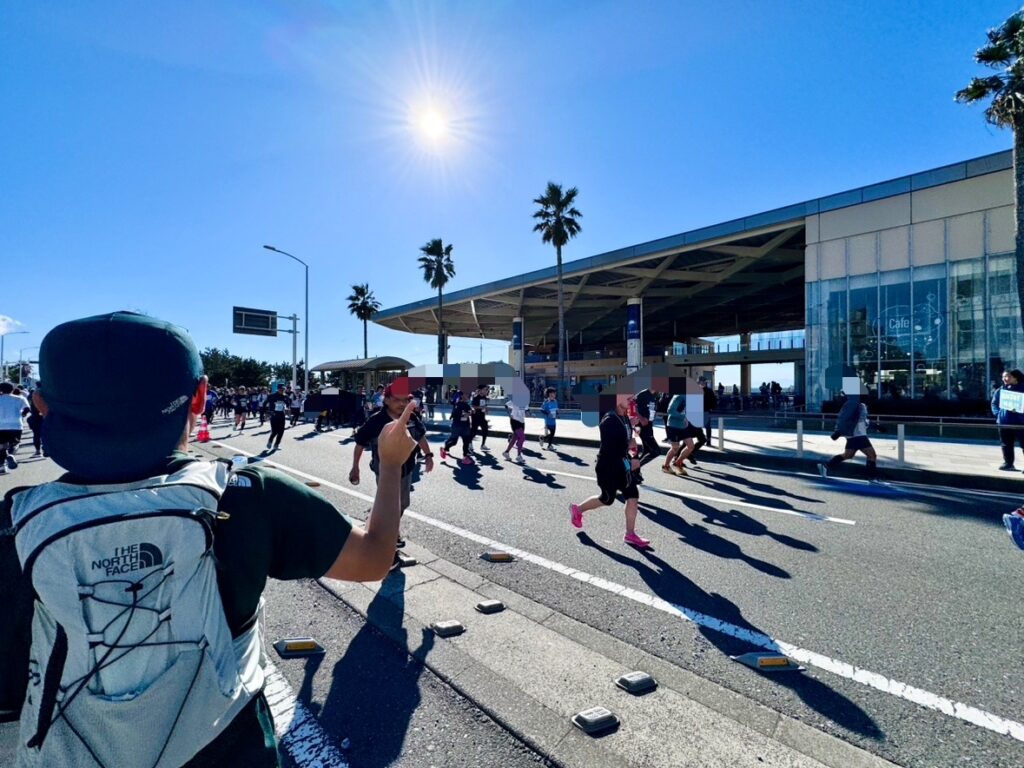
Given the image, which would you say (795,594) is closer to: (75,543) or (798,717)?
(798,717)

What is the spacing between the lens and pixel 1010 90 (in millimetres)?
15367

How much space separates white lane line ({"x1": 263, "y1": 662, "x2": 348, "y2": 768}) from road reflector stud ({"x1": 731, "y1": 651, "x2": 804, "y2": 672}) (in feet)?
7.23

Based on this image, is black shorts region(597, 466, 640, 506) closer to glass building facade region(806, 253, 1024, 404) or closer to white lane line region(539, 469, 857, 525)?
white lane line region(539, 469, 857, 525)

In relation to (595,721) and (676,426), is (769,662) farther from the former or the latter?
(676,426)

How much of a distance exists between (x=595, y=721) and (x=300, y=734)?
1.38 meters

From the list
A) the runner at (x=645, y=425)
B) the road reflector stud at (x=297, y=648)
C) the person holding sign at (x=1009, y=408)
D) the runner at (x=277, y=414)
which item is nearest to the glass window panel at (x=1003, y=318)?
the person holding sign at (x=1009, y=408)

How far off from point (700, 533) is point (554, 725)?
3.73 m

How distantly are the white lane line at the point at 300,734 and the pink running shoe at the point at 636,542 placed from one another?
341 centimetres

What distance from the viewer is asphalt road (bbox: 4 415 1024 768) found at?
2543mm

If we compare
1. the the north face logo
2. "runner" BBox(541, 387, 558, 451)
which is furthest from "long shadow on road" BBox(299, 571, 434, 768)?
"runner" BBox(541, 387, 558, 451)

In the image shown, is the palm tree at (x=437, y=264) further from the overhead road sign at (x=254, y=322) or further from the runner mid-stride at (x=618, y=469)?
the runner mid-stride at (x=618, y=469)

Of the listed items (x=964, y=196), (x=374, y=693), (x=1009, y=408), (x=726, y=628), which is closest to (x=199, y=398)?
(x=374, y=693)

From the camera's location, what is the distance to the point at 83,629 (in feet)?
3.12

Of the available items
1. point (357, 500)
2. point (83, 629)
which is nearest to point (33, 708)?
point (83, 629)
